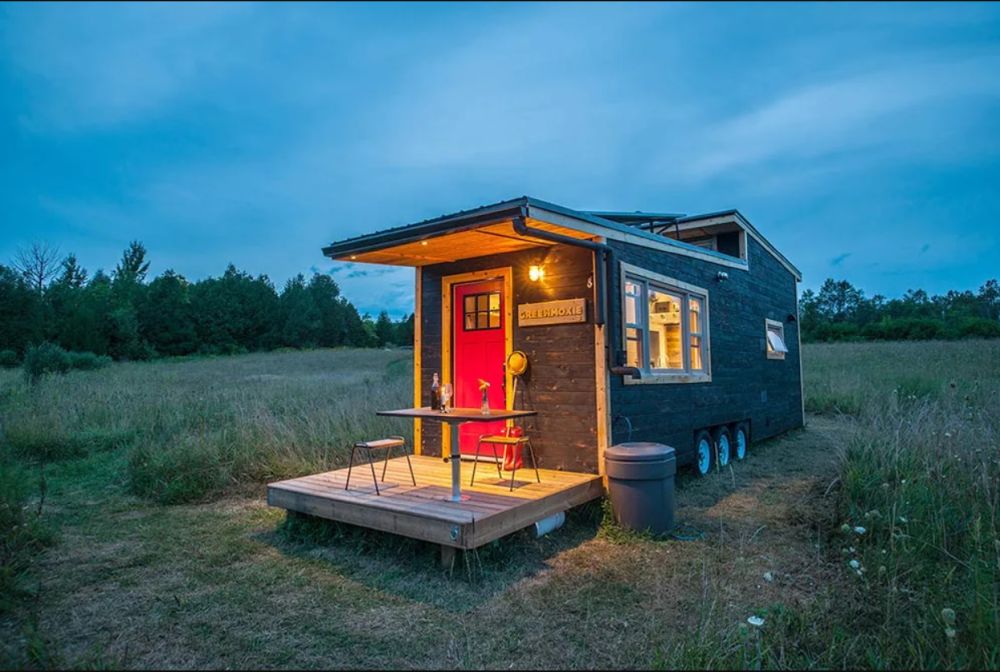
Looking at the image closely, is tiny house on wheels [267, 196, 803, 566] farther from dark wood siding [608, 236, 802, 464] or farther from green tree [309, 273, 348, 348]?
green tree [309, 273, 348, 348]

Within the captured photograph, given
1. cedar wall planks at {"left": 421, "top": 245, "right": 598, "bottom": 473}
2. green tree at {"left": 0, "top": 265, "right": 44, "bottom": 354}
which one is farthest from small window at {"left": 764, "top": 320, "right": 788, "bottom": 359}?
green tree at {"left": 0, "top": 265, "right": 44, "bottom": 354}

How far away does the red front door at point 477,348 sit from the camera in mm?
5895

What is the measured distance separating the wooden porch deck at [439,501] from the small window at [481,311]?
157 cm

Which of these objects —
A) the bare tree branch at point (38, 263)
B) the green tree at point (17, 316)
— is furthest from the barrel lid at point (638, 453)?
the bare tree branch at point (38, 263)

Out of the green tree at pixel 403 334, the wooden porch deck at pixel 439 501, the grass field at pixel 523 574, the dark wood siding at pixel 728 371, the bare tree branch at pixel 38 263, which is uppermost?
the bare tree branch at pixel 38 263

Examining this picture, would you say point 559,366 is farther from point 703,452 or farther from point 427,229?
point 703,452

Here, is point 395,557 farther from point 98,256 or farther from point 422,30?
point 98,256

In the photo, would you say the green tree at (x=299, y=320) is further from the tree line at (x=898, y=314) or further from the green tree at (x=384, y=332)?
the tree line at (x=898, y=314)

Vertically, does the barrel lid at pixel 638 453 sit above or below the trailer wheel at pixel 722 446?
above

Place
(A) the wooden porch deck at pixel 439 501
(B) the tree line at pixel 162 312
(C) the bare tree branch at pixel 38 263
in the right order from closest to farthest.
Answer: (A) the wooden porch deck at pixel 439 501, (B) the tree line at pixel 162 312, (C) the bare tree branch at pixel 38 263

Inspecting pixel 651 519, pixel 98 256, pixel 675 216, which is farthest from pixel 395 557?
pixel 98 256

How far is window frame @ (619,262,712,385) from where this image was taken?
555 centimetres

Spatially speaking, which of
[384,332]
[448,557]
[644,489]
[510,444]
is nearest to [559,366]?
[510,444]

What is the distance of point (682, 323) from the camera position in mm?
6609
